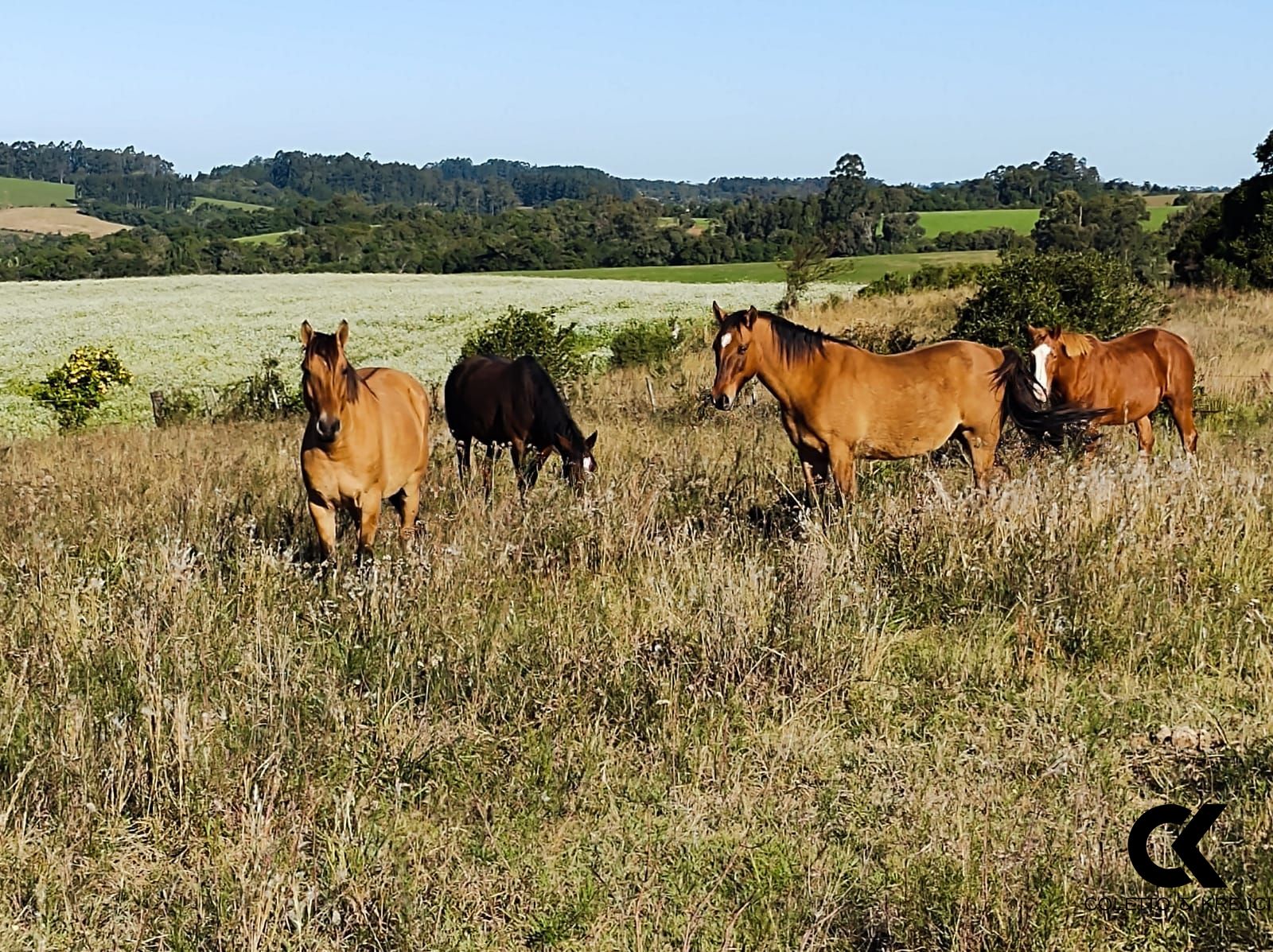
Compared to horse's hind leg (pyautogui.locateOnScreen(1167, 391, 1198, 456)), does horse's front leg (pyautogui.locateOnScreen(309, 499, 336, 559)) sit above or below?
below

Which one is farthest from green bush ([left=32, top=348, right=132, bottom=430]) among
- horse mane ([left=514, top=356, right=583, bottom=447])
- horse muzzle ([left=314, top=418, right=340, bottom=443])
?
horse muzzle ([left=314, top=418, right=340, bottom=443])

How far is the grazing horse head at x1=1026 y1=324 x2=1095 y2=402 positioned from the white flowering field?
1951cm

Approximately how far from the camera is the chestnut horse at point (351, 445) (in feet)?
20.0

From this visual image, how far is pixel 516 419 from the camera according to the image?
983 centimetres

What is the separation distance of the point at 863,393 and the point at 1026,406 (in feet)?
5.16

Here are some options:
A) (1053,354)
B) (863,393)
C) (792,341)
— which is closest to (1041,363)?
(1053,354)

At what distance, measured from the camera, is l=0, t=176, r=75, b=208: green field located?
549ft

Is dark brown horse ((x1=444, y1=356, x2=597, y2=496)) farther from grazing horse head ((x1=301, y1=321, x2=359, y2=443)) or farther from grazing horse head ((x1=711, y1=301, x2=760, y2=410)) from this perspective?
grazing horse head ((x1=301, y1=321, x2=359, y2=443))

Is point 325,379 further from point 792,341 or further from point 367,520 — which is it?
point 792,341

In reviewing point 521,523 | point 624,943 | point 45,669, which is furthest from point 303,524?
point 624,943

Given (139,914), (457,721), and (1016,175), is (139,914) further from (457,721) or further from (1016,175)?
(1016,175)

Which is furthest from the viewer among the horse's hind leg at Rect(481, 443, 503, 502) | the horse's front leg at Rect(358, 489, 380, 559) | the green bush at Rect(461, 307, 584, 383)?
the green bush at Rect(461, 307, 584, 383)

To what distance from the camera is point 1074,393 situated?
9.47 meters

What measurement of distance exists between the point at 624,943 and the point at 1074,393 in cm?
773
